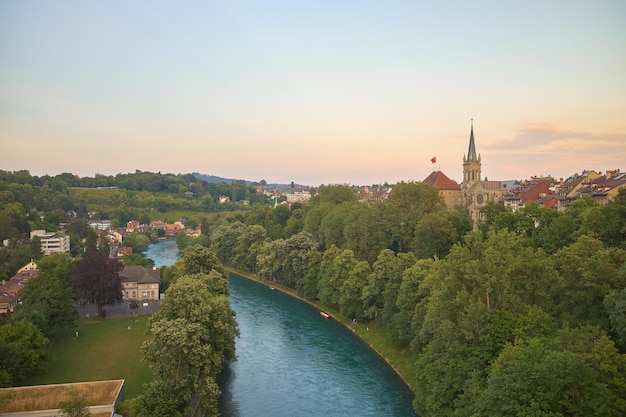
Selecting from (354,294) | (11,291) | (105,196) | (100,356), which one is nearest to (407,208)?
(354,294)

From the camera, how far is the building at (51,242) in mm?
81500

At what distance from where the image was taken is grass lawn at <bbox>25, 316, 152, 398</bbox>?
1309 inches

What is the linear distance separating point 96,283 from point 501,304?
35.4 metres

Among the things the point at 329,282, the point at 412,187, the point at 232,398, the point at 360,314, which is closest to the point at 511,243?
the point at 232,398

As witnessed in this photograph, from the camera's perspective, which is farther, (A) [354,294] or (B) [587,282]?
(A) [354,294]

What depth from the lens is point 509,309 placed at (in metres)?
26.3

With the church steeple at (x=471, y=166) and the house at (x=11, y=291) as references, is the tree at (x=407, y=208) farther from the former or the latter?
the house at (x=11, y=291)

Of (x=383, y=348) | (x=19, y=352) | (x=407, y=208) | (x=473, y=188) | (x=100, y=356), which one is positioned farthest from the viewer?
(x=473, y=188)

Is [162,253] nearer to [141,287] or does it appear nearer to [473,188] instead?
[141,287]

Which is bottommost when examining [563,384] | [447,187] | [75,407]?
[75,407]

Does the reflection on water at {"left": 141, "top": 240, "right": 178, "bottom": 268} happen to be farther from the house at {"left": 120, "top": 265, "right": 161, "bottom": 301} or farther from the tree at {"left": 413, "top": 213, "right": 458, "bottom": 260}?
the tree at {"left": 413, "top": 213, "right": 458, "bottom": 260}

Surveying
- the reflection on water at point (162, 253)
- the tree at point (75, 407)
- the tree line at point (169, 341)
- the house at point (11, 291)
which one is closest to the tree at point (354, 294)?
the tree line at point (169, 341)

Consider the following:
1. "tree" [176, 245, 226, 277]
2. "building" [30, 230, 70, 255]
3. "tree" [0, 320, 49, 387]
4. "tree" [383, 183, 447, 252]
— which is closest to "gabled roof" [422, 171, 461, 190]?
"tree" [383, 183, 447, 252]

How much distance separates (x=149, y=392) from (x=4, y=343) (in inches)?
431
